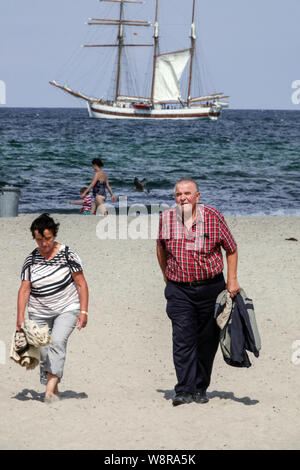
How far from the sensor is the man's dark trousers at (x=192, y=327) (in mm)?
5766

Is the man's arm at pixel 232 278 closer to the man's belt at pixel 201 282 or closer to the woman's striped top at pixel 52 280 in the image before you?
the man's belt at pixel 201 282

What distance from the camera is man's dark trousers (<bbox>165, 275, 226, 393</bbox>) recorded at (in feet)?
18.9

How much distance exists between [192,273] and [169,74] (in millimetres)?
102888

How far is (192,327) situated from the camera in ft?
19.1

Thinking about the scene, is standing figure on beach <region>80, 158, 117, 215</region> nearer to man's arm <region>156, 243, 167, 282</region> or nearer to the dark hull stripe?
man's arm <region>156, 243, 167, 282</region>

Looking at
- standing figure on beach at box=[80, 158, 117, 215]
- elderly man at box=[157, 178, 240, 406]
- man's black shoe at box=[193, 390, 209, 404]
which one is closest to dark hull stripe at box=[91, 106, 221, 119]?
standing figure on beach at box=[80, 158, 117, 215]

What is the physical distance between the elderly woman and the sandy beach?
1.32ft

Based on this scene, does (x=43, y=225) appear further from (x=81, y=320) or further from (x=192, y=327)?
(x=192, y=327)

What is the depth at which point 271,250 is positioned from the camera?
12.9 meters

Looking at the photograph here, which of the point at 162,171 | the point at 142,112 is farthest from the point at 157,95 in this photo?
the point at 162,171

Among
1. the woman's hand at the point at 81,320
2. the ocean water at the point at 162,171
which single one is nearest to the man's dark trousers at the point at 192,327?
the woman's hand at the point at 81,320

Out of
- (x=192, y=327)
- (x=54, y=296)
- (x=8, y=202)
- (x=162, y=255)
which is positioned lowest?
(x=192, y=327)

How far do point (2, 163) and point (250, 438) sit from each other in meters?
35.9

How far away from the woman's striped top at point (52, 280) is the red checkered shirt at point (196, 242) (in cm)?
70
